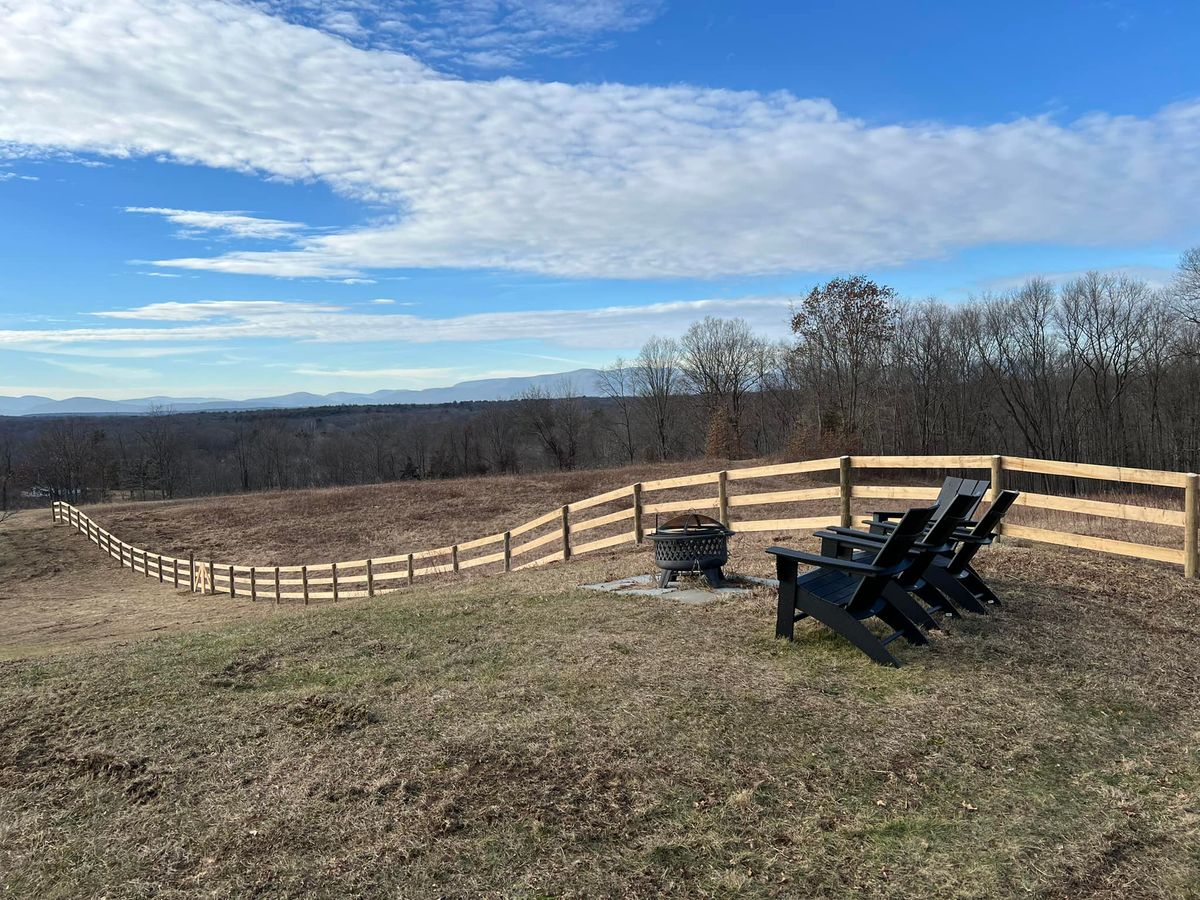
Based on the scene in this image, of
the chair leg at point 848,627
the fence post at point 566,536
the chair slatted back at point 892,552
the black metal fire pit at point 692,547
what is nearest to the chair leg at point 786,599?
the chair leg at point 848,627

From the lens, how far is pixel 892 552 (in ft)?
15.8

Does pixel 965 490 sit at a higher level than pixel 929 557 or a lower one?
higher

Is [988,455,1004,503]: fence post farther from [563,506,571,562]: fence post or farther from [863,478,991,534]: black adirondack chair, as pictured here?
[563,506,571,562]: fence post

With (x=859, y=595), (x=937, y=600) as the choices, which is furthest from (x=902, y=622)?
(x=937, y=600)

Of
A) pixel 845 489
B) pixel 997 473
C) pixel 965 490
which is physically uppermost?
pixel 965 490

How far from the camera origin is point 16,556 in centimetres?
2573

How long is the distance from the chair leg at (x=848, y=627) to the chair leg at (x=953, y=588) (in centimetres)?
107

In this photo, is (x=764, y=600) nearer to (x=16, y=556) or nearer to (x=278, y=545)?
(x=278, y=545)

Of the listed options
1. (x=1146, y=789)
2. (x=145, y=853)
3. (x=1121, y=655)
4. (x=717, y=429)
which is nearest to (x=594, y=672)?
(x=145, y=853)

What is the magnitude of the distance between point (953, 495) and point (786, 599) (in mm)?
2177

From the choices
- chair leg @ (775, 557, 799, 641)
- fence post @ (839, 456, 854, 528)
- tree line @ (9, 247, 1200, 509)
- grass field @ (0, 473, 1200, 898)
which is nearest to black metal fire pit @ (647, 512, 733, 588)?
grass field @ (0, 473, 1200, 898)

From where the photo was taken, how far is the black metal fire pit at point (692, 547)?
24.4 ft

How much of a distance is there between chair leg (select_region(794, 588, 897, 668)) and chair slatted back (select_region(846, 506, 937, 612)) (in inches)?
4.2

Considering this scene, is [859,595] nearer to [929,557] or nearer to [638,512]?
[929,557]
